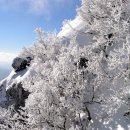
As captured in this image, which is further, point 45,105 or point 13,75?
point 13,75

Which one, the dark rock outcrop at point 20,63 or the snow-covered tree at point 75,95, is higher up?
the dark rock outcrop at point 20,63

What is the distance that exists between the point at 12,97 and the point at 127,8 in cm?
2184

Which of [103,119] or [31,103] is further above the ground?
[31,103]

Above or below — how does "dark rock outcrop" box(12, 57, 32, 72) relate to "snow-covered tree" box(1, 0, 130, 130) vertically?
above

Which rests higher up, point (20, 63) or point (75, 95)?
point (20, 63)

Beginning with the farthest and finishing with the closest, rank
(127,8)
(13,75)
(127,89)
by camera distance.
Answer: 1. (13,75)
2. (127,8)
3. (127,89)

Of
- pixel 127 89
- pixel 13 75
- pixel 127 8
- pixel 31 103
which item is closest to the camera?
pixel 127 89

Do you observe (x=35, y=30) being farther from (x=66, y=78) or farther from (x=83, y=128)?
(x=83, y=128)

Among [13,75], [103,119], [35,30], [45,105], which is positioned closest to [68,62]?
[45,105]

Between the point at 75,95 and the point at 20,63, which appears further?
the point at 20,63

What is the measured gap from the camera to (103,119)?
3028 centimetres

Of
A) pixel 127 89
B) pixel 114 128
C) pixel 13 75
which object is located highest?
pixel 13 75

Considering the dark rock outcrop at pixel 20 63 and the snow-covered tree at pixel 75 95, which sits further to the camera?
the dark rock outcrop at pixel 20 63

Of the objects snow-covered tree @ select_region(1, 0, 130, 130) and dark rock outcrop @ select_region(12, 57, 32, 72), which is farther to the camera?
dark rock outcrop @ select_region(12, 57, 32, 72)
